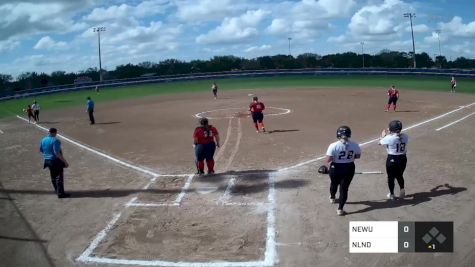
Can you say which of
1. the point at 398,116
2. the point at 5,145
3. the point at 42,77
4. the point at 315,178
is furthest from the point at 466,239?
the point at 42,77

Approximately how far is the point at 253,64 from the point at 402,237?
89.7 m

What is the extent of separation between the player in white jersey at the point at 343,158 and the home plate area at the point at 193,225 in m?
1.69

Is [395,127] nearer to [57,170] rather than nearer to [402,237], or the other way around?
[402,237]

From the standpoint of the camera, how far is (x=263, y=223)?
8461 millimetres

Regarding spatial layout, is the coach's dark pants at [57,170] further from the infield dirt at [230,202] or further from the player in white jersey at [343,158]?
the player in white jersey at [343,158]

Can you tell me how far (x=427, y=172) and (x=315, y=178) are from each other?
10.4 feet

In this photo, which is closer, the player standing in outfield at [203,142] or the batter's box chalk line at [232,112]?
the player standing in outfield at [203,142]

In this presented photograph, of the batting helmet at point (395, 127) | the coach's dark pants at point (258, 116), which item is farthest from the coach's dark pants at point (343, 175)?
the coach's dark pants at point (258, 116)

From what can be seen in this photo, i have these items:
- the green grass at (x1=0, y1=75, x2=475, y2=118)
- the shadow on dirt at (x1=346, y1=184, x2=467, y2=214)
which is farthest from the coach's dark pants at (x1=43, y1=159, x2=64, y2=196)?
the green grass at (x1=0, y1=75, x2=475, y2=118)

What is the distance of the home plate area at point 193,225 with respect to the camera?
23.9 feet

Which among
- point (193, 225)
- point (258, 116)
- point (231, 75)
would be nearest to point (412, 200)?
point (193, 225)

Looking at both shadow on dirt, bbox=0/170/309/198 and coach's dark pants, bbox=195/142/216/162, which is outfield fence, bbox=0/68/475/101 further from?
coach's dark pants, bbox=195/142/216/162

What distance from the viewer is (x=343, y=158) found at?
858 centimetres

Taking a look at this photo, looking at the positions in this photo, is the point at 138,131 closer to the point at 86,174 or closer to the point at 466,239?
the point at 86,174
